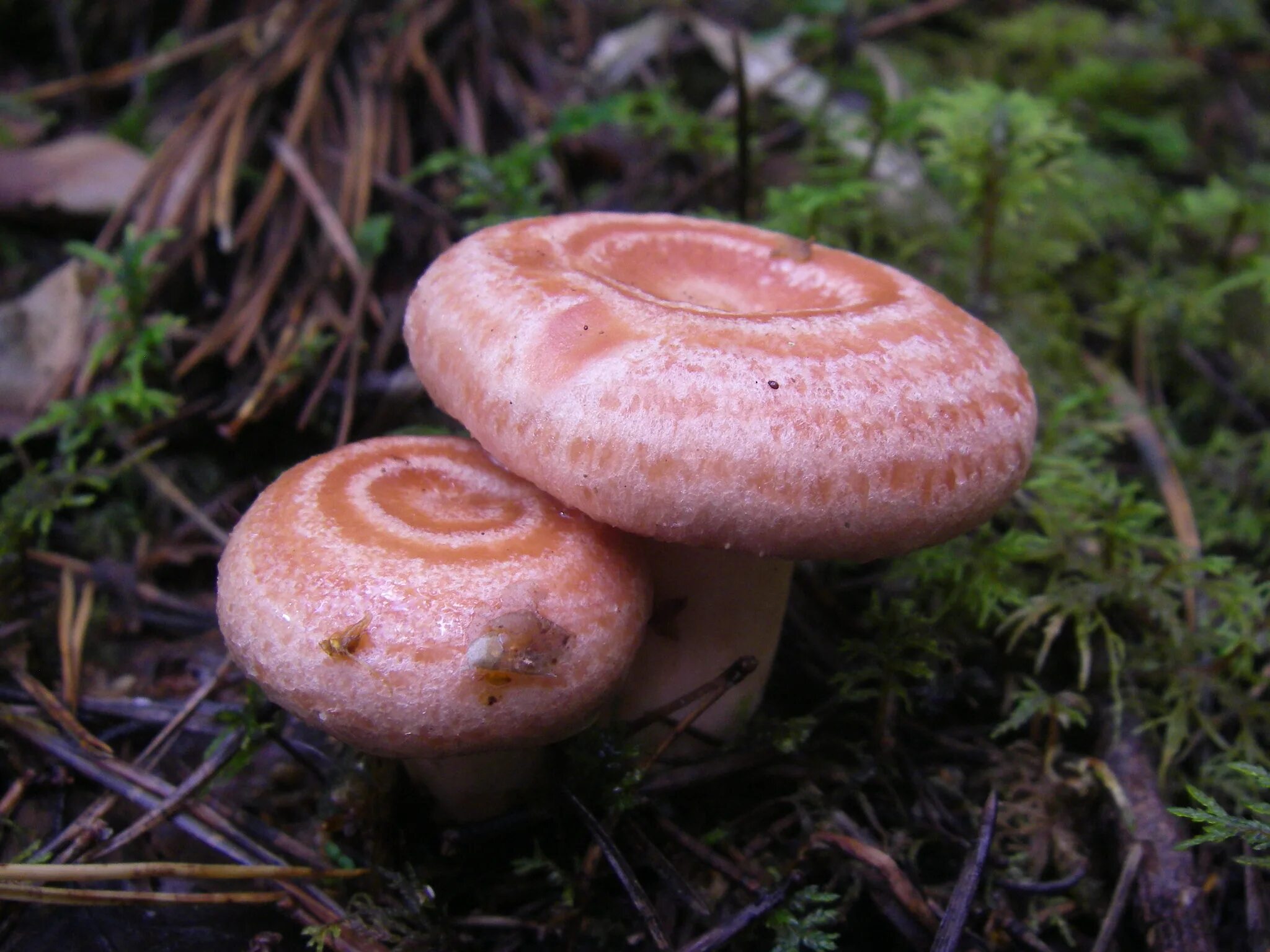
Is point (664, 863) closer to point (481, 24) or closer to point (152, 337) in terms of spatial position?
point (152, 337)

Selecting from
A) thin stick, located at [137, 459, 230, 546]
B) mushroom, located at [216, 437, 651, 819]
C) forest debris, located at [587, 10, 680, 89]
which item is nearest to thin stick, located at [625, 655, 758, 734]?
mushroom, located at [216, 437, 651, 819]

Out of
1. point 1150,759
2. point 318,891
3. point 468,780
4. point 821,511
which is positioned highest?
point 821,511

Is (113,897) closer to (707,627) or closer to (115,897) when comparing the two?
(115,897)

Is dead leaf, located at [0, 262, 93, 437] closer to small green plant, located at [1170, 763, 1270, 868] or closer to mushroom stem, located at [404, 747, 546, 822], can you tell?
mushroom stem, located at [404, 747, 546, 822]

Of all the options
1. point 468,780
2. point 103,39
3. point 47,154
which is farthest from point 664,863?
point 103,39

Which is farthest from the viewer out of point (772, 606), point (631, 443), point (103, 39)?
point (103, 39)

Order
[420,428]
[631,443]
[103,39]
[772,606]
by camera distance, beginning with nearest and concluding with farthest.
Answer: [631,443], [772,606], [420,428], [103,39]

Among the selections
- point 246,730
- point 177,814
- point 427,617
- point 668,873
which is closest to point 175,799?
point 177,814
